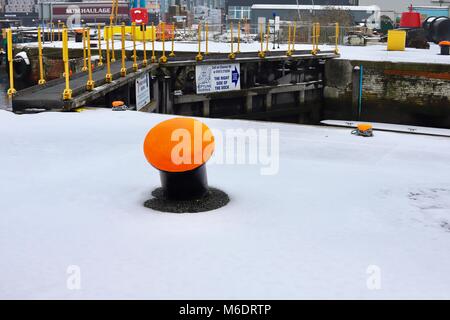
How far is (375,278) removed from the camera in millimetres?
3658

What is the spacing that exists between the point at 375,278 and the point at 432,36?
33.0 m

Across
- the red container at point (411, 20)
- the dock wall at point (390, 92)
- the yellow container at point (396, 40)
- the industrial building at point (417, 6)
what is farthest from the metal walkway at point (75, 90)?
the industrial building at point (417, 6)

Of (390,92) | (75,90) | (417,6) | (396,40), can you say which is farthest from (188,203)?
(417,6)

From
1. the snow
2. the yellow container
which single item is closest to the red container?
the yellow container

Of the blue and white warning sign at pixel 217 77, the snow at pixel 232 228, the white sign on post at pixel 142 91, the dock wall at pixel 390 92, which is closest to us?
the snow at pixel 232 228

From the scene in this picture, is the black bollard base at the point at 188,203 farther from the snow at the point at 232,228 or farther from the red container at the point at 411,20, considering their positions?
the red container at the point at 411,20

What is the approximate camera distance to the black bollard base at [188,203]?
4953mm

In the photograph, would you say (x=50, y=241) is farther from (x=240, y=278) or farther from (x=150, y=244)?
(x=240, y=278)

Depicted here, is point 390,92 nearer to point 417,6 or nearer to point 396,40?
point 396,40

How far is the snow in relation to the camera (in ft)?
11.7

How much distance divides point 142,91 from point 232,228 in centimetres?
1064

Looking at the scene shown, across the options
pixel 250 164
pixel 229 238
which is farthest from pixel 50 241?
pixel 250 164

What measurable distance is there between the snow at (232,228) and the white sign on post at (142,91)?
6.71 metres
